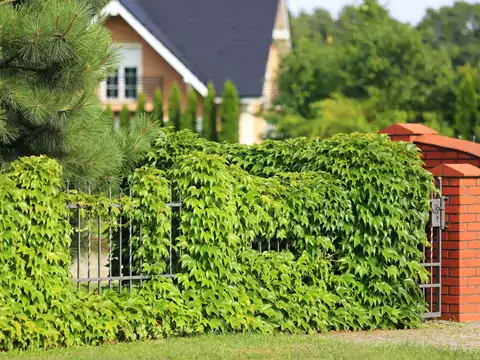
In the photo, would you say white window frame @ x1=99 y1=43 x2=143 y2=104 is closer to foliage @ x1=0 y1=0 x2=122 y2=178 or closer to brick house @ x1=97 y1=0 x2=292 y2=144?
brick house @ x1=97 y1=0 x2=292 y2=144

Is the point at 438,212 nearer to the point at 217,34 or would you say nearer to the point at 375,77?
the point at 375,77

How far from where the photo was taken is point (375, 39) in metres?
28.6

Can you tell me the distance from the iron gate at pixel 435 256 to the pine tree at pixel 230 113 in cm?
1602

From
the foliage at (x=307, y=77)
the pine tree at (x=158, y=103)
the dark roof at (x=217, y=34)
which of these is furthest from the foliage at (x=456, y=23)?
the pine tree at (x=158, y=103)

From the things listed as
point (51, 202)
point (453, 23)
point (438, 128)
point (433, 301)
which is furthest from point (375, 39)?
point (453, 23)

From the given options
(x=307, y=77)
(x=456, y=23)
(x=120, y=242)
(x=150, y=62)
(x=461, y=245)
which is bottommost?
(x=461, y=245)

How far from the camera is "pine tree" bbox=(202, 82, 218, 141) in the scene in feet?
87.3

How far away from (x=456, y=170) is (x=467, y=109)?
55.7 ft

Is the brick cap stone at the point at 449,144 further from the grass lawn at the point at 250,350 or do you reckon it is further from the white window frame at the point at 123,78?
the white window frame at the point at 123,78

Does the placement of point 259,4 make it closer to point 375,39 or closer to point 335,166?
point 375,39

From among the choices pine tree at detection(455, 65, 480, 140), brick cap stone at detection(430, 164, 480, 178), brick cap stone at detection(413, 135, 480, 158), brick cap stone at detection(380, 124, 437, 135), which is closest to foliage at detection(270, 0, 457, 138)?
pine tree at detection(455, 65, 480, 140)

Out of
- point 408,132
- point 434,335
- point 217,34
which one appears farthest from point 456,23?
point 434,335

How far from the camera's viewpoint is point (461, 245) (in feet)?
33.7

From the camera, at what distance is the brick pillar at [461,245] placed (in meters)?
10.3
